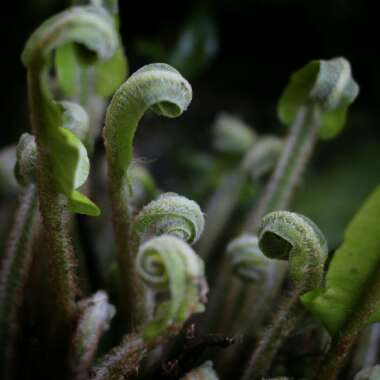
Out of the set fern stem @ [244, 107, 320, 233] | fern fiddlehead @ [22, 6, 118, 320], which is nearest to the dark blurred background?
fern stem @ [244, 107, 320, 233]

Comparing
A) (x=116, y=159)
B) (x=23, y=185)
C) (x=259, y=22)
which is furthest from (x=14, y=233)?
(x=259, y=22)

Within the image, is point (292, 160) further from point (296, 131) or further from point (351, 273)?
point (351, 273)

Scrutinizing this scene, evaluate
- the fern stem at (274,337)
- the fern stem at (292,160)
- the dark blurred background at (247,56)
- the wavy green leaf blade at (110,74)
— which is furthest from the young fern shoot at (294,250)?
the dark blurred background at (247,56)

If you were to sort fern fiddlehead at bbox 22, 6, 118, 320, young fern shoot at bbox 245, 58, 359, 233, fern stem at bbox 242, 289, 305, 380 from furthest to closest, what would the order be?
young fern shoot at bbox 245, 58, 359, 233
fern stem at bbox 242, 289, 305, 380
fern fiddlehead at bbox 22, 6, 118, 320

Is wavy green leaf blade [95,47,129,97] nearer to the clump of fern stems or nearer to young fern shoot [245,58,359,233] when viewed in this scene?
the clump of fern stems

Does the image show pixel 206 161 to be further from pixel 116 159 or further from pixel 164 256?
pixel 164 256

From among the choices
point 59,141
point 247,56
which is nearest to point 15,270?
point 59,141
